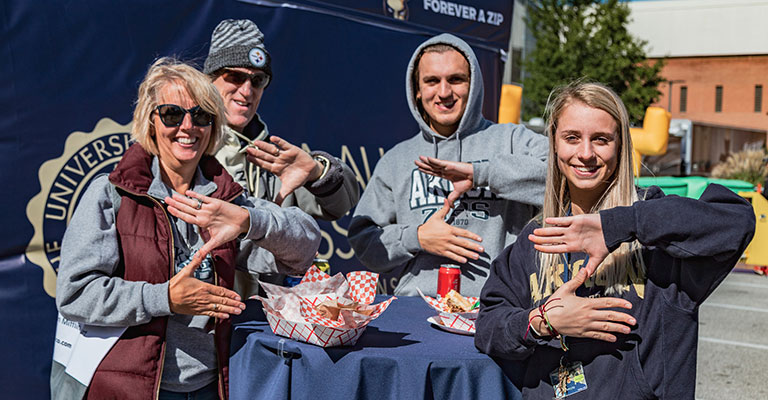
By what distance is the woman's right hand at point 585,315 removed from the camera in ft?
5.74

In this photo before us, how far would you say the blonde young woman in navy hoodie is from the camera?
1739 millimetres

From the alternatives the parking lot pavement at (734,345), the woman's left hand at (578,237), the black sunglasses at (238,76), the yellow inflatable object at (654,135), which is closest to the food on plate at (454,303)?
the woman's left hand at (578,237)

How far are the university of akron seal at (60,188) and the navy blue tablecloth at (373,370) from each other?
A: 70.6 inches

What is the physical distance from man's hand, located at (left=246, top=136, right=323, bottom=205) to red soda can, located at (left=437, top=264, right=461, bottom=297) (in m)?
0.67

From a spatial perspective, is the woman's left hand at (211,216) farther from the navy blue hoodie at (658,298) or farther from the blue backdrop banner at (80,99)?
the blue backdrop banner at (80,99)

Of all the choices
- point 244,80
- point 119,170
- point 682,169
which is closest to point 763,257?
point 244,80

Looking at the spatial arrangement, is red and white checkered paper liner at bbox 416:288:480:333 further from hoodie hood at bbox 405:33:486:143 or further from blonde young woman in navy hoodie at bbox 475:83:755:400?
hoodie hood at bbox 405:33:486:143

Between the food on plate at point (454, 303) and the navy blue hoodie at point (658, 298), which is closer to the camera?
the navy blue hoodie at point (658, 298)

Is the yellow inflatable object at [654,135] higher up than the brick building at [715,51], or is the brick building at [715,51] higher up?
the brick building at [715,51]

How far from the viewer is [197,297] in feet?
6.72

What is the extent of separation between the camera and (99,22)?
12.0 feet

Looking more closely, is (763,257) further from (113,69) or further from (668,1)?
(668,1)

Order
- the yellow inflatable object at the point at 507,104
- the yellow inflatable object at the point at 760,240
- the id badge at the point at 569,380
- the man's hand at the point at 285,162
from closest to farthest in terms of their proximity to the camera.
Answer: the id badge at the point at 569,380 → the man's hand at the point at 285,162 → the yellow inflatable object at the point at 507,104 → the yellow inflatable object at the point at 760,240

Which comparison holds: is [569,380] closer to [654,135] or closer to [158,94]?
[158,94]
